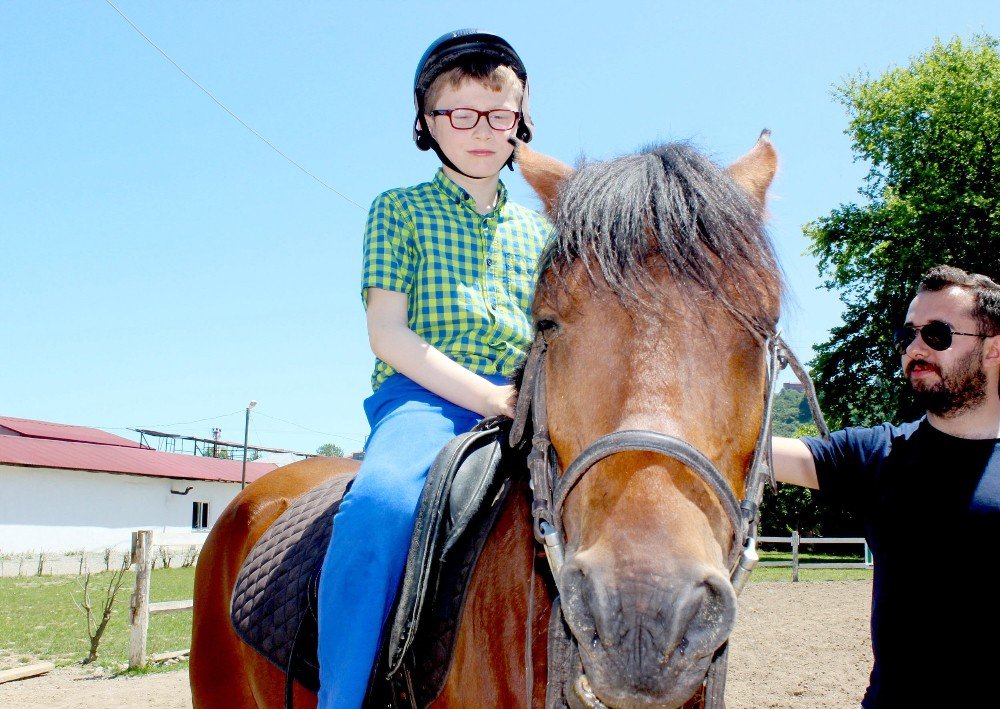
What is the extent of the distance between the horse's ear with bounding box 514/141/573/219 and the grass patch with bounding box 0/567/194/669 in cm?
1023

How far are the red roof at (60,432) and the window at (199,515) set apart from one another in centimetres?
789

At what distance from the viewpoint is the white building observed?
33.3 metres

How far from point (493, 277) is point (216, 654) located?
101 inches

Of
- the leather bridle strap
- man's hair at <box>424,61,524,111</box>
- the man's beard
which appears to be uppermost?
man's hair at <box>424,61,524,111</box>

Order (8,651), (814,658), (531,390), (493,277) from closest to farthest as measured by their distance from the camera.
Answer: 1. (531,390)
2. (493,277)
3. (814,658)
4. (8,651)

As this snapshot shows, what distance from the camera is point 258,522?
3941 millimetres

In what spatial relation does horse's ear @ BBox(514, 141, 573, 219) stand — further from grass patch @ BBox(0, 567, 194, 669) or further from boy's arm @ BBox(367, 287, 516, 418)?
grass patch @ BBox(0, 567, 194, 669)

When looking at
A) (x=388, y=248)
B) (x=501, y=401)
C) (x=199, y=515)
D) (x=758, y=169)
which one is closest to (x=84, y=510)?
(x=199, y=515)

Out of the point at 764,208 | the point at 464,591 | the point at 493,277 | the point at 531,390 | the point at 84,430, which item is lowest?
the point at 84,430

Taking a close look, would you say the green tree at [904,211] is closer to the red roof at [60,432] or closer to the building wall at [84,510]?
the building wall at [84,510]

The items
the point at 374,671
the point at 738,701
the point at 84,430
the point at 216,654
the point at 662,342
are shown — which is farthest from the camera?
the point at 84,430

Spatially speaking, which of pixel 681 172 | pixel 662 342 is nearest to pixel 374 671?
pixel 662 342

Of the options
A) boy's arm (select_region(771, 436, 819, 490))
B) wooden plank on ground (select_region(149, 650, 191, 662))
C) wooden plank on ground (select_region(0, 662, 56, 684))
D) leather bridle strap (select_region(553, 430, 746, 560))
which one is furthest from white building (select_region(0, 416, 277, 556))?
leather bridle strap (select_region(553, 430, 746, 560))

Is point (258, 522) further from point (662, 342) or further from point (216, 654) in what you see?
point (662, 342)
